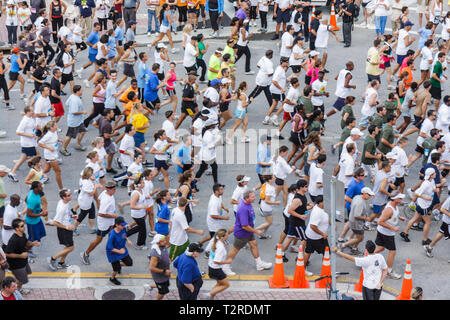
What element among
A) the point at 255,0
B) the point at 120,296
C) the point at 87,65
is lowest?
the point at 120,296

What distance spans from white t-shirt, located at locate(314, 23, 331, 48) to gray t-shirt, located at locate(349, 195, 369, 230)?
8.89 meters

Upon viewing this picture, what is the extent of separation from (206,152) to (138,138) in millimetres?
1686

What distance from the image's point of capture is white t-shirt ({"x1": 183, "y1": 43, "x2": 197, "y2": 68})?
66.5 ft

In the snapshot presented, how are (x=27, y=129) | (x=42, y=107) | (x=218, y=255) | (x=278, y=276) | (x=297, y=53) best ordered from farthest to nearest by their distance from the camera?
(x=297, y=53)
(x=42, y=107)
(x=27, y=129)
(x=278, y=276)
(x=218, y=255)

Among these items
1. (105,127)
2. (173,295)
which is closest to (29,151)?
(105,127)

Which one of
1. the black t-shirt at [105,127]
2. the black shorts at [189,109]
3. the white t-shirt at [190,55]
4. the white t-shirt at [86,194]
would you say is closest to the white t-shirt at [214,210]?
the white t-shirt at [86,194]

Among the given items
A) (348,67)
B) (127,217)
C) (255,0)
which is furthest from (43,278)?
(255,0)

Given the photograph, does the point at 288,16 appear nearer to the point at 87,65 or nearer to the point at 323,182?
the point at 87,65

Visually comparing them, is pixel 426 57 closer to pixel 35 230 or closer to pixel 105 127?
pixel 105 127

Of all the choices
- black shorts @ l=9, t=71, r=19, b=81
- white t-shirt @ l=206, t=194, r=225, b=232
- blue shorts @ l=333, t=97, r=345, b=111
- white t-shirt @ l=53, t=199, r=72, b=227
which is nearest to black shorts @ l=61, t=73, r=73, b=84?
black shorts @ l=9, t=71, r=19, b=81

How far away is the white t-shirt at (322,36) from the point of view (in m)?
21.9

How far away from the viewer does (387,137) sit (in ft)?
53.6

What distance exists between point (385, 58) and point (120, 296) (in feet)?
36.1

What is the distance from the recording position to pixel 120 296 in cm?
1310
